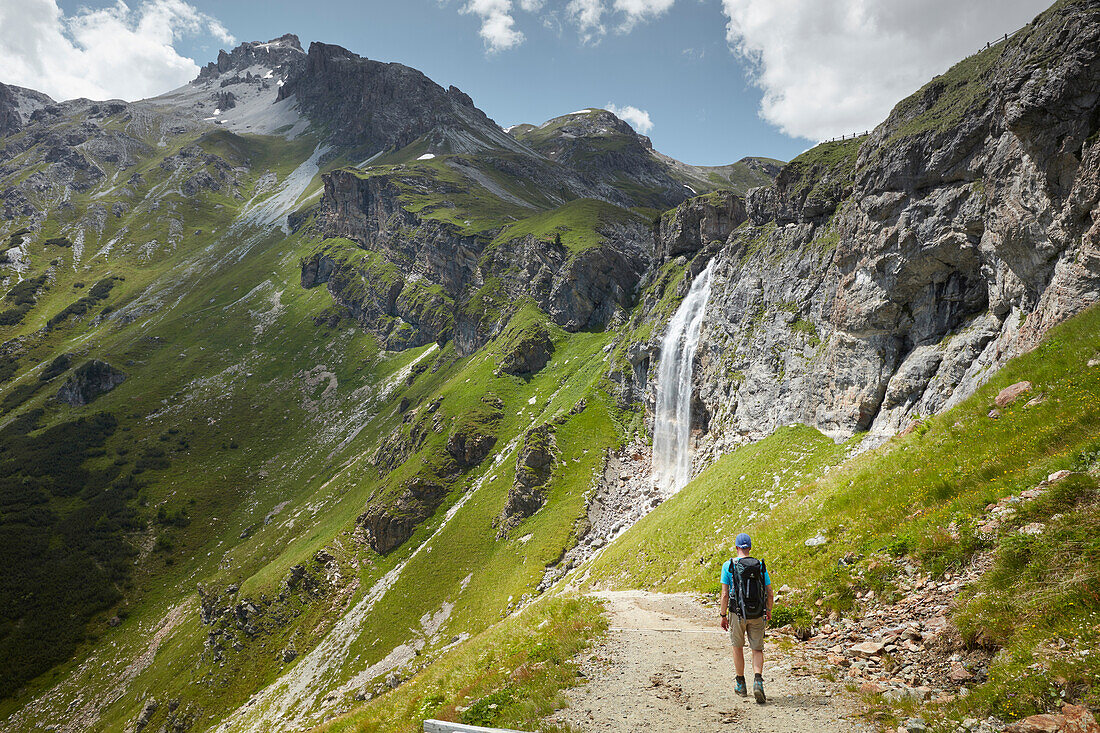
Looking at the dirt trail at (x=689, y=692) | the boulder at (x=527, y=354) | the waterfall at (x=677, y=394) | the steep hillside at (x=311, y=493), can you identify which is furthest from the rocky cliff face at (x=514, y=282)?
the dirt trail at (x=689, y=692)

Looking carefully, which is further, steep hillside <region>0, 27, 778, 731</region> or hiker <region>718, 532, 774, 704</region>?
steep hillside <region>0, 27, 778, 731</region>

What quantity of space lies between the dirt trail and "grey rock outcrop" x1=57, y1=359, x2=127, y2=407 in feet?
820

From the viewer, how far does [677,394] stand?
7238cm

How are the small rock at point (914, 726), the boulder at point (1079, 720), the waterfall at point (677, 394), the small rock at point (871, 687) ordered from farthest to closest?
the waterfall at point (677, 394)
the small rock at point (871, 687)
the small rock at point (914, 726)
the boulder at point (1079, 720)

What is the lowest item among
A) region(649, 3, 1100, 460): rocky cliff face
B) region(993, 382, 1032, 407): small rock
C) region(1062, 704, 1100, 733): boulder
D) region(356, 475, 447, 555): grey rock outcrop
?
region(356, 475, 447, 555): grey rock outcrop

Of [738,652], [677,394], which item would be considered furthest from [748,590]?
[677,394]

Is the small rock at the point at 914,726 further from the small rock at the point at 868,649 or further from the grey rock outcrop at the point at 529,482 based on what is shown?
the grey rock outcrop at the point at 529,482

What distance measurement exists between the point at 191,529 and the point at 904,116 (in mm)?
176579

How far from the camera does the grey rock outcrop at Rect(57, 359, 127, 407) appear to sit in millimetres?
187625

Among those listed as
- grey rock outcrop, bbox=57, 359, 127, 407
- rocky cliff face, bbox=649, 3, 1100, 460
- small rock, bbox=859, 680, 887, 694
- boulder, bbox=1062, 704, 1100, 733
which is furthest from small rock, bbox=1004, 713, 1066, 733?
grey rock outcrop, bbox=57, 359, 127, 407

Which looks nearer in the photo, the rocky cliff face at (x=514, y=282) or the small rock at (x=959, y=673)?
the small rock at (x=959, y=673)

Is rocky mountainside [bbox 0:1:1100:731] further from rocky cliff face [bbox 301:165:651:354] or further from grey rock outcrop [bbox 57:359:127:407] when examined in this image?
grey rock outcrop [bbox 57:359:127:407]

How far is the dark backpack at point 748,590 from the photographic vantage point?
997 centimetres

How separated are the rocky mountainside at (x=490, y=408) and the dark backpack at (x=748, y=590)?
5.58 m
